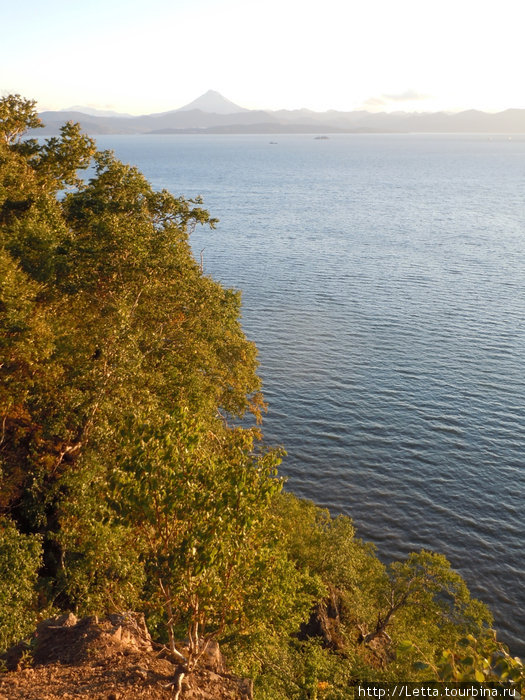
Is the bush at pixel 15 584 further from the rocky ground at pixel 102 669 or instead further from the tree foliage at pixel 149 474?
the rocky ground at pixel 102 669

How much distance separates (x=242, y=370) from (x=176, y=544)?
81.9ft

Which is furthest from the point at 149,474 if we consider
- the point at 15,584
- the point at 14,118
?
the point at 14,118

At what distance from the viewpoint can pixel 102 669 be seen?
17.7 meters

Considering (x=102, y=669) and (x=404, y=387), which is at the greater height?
(x=102, y=669)

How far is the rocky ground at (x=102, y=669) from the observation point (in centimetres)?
1647

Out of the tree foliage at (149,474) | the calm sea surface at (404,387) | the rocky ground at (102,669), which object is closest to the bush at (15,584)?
the tree foliage at (149,474)

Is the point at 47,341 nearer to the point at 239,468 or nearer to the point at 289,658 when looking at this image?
the point at 239,468

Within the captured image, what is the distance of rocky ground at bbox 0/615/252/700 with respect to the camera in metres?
16.5

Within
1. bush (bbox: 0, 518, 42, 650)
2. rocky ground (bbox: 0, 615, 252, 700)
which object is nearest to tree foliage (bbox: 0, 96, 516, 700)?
Answer: bush (bbox: 0, 518, 42, 650)

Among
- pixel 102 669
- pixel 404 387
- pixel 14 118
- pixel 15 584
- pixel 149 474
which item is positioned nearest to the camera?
pixel 149 474

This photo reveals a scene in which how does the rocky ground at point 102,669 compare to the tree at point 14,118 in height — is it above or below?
below

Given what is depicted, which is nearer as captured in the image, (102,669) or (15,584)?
(102,669)

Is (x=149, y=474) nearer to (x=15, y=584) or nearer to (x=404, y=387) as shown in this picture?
(x=15, y=584)

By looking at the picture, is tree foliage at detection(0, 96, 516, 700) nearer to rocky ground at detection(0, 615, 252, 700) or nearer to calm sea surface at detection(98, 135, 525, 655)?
rocky ground at detection(0, 615, 252, 700)
